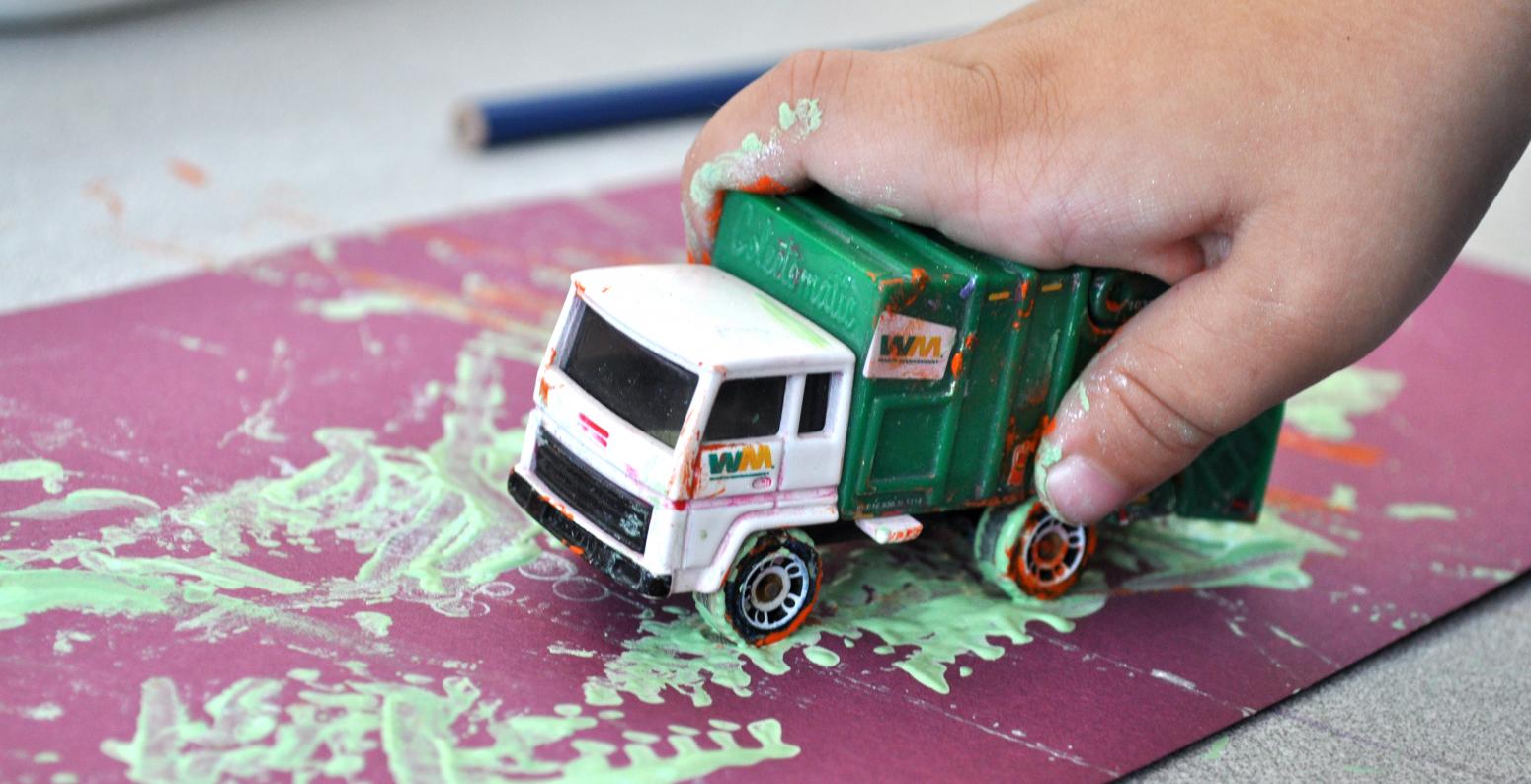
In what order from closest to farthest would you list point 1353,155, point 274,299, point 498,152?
point 1353,155
point 274,299
point 498,152

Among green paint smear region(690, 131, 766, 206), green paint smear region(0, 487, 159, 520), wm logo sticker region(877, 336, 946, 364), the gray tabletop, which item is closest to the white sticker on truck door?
wm logo sticker region(877, 336, 946, 364)

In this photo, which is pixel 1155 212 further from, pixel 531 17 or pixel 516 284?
pixel 531 17

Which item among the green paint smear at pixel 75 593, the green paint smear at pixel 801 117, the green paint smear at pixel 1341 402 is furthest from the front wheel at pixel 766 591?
the green paint smear at pixel 1341 402

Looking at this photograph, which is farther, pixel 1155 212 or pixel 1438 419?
pixel 1438 419

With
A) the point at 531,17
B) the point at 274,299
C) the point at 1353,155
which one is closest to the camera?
the point at 1353,155

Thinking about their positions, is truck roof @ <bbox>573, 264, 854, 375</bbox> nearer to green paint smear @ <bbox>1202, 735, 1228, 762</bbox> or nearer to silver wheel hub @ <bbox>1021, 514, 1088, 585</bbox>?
silver wheel hub @ <bbox>1021, 514, 1088, 585</bbox>

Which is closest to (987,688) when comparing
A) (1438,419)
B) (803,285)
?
(803,285)

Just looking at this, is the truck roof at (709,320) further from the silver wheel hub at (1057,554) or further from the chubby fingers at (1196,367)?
the silver wheel hub at (1057,554)
